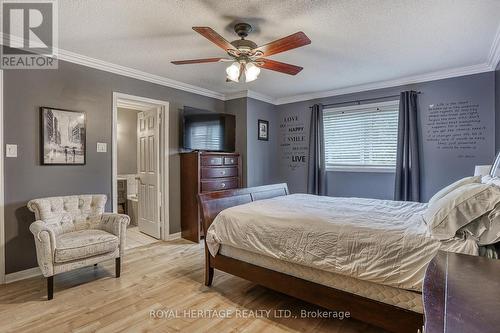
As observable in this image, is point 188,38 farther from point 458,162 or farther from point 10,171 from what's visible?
point 458,162

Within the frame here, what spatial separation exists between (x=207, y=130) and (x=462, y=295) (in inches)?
158

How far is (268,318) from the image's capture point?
2.11 meters

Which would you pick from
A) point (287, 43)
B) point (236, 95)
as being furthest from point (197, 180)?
point (287, 43)

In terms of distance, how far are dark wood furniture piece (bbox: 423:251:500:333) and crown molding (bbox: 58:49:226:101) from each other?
3.84 meters

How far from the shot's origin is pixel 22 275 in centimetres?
279

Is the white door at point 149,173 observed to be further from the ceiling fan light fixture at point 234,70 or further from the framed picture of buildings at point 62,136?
the ceiling fan light fixture at point 234,70

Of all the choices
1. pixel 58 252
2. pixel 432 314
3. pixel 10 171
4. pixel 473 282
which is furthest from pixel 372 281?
pixel 10 171

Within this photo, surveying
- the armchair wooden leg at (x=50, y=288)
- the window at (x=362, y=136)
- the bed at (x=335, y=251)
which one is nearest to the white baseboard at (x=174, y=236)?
the bed at (x=335, y=251)

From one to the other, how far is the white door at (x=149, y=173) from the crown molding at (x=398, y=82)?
251cm

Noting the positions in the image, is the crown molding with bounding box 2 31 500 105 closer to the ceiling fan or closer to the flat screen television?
the flat screen television

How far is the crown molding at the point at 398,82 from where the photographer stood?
11.2ft

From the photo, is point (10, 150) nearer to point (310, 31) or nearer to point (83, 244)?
point (83, 244)

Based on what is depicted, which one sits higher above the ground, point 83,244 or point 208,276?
point 83,244

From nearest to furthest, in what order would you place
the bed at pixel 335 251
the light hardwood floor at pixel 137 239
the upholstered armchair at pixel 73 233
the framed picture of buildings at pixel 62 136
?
1. the bed at pixel 335 251
2. the upholstered armchair at pixel 73 233
3. the framed picture of buildings at pixel 62 136
4. the light hardwood floor at pixel 137 239
